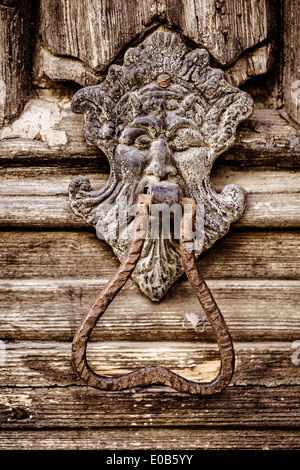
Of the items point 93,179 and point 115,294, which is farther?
point 93,179

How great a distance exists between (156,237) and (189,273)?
105mm

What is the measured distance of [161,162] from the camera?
589mm

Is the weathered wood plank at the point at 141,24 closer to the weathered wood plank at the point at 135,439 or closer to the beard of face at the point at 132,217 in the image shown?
the beard of face at the point at 132,217

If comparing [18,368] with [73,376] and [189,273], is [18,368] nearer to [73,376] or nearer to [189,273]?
[73,376]

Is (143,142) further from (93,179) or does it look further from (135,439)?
(135,439)

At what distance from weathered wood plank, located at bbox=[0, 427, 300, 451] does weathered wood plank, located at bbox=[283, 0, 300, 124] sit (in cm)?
56

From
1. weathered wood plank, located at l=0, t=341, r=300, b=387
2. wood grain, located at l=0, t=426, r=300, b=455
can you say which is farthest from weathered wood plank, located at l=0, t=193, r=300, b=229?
wood grain, located at l=0, t=426, r=300, b=455

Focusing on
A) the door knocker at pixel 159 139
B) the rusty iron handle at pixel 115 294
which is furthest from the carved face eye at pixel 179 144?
the rusty iron handle at pixel 115 294

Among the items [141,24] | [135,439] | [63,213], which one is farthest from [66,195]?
[135,439]

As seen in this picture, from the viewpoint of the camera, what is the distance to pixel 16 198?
2.13ft

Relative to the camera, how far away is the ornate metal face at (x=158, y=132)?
0.60 m

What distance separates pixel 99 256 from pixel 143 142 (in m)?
0.20

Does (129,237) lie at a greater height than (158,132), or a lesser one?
lesser

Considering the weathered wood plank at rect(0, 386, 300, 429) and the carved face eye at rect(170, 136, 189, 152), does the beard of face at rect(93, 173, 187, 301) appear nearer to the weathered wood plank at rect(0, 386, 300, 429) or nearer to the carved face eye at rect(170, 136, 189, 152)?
the carved face eye at rect(170, 136, 189, 152)
